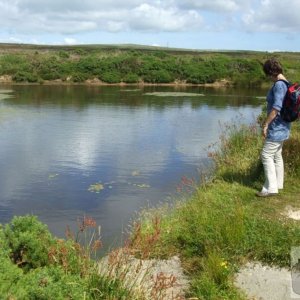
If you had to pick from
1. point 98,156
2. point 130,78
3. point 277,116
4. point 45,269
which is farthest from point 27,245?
point 130,78

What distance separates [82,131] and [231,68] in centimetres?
3089

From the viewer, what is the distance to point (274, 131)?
6.30m

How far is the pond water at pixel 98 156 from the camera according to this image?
8.81 meters

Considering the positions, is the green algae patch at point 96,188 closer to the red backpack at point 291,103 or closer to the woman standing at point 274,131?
the woman standing at point 274,131

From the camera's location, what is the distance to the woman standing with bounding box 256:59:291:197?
19.9 feet

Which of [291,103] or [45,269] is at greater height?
[291,103]

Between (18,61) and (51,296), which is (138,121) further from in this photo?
(18,61)

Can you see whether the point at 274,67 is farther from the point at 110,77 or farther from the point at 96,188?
the point at 110,77

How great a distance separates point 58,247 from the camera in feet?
15.2

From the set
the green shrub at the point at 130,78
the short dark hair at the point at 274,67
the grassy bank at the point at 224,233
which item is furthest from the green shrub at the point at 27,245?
the green shrub at the point at 130,78

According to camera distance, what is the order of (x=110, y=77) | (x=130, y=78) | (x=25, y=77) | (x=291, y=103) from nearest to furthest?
(x=291, y=103), (x=25, y=77), (x=110, y=77), (x=130, y=78)

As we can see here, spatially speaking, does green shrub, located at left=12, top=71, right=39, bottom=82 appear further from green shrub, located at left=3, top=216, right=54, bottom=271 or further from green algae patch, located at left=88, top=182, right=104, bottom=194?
green shrub, located at left=3, top=216, right=54, bottom=271

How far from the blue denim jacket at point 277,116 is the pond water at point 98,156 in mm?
2673

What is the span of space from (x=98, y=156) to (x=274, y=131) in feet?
23.8
